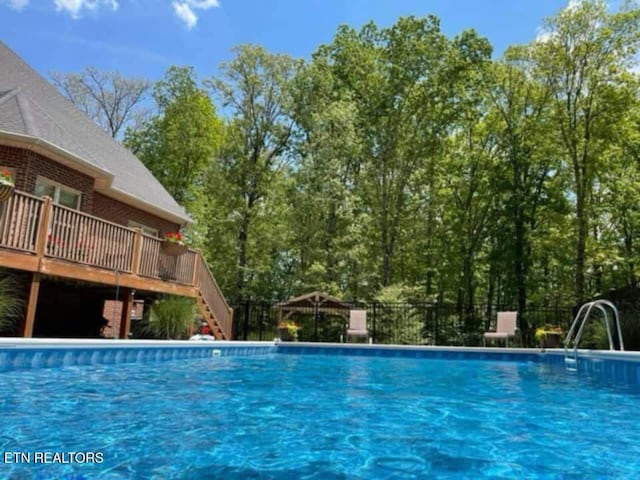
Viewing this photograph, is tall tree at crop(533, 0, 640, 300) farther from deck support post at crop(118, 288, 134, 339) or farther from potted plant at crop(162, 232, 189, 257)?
deck support post at crop(118, 288, 134, 339)

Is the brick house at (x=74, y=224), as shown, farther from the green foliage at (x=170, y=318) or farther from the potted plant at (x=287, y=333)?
the potted plant at (x=287, y=333)

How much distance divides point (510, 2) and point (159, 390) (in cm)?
2317

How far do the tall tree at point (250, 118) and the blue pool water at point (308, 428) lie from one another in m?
16.9

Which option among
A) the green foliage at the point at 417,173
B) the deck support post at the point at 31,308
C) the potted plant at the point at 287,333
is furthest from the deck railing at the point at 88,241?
the green foliage at the point at 417,173

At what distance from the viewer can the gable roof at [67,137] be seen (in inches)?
389

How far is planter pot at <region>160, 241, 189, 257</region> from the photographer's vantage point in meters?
11.4

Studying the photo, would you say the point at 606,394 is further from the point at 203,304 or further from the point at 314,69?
the point at 314,69

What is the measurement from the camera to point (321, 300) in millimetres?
16062

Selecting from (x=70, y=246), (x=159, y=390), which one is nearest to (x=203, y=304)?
(x=70, y=246)

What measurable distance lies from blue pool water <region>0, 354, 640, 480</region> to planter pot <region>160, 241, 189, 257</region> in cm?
480

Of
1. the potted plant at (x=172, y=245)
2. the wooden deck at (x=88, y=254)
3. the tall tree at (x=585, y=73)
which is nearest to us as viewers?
the wooden deck at (x=88, y=254)

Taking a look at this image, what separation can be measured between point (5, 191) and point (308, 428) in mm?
6212

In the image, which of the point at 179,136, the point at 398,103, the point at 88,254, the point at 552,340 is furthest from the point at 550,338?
the point at 179,136

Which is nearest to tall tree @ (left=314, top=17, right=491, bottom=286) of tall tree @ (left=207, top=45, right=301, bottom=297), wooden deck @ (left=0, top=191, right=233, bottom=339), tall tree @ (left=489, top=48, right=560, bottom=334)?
tall tree @ (left=489, top=48, right=560, bottom=334)
